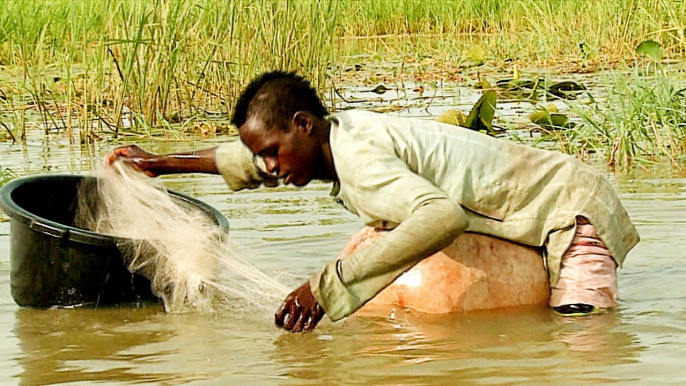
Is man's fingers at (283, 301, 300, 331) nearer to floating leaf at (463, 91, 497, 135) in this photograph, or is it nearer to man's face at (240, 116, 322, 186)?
man's face at (240, 116, 322, 186)

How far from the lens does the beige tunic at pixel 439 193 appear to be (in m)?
3.10

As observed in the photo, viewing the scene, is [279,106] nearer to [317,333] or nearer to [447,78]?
[317,333]

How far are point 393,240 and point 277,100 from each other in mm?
556

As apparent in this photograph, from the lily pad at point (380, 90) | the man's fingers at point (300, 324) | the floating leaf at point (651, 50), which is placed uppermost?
the floating leaf at point (651, 50)

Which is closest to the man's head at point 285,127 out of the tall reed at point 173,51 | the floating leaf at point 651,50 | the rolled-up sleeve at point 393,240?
the rolled-up sleeve at point 393,240

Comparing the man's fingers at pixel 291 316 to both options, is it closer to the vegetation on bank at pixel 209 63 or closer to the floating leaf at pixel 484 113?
the vegetation on bank at pixel 209 63

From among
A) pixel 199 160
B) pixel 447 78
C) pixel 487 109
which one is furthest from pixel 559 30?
pixel 199 160

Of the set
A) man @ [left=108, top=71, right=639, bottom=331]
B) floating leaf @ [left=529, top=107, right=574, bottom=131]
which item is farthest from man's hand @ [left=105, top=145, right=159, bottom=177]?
floating leaf @ [left=529, top=107, right=574, bottom=131]

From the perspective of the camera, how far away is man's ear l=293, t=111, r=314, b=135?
129 inches

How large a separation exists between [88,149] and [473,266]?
4.33m

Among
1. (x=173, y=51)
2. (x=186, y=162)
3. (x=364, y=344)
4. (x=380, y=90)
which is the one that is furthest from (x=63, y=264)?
(x=380, y=90)

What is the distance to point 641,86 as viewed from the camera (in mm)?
6074

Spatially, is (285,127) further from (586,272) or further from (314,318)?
(586,272)

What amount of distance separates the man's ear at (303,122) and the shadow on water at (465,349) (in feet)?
1.96
